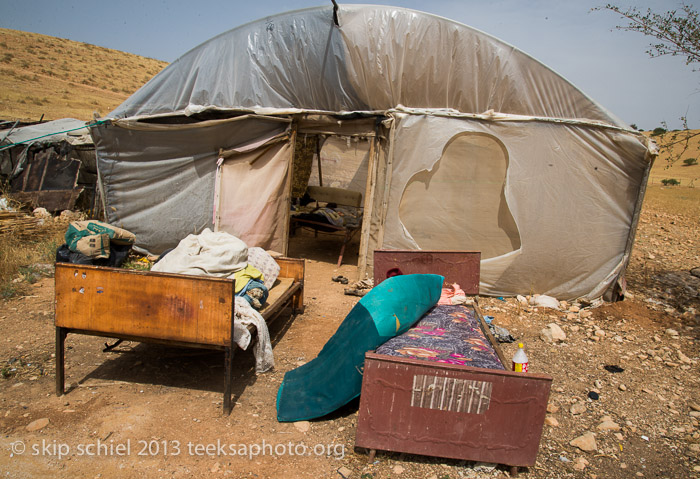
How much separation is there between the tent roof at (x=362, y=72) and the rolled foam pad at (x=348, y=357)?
12.9 ft

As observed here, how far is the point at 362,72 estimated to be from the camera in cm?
678

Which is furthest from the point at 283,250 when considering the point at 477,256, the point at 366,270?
the point at 477,256

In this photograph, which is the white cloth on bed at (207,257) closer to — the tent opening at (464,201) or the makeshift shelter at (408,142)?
the makeshift shelter at (408,142)

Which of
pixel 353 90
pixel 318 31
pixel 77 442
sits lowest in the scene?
pixel 77 442

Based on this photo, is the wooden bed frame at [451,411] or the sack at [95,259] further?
the sack at [95,259]

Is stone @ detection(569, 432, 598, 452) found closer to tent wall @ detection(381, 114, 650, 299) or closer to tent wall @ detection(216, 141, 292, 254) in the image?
tent wall @ detection(381, 114, 650, 299)

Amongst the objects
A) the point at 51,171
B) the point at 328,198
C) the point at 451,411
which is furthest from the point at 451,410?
the point at 51,171

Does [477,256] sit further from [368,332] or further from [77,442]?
[77,442]

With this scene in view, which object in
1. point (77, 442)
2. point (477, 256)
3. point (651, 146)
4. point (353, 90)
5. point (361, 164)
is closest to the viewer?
point (77, 442)

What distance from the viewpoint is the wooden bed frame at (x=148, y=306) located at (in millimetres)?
3238

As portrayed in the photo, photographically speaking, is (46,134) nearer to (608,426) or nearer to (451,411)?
(451,411)

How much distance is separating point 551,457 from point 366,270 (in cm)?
411

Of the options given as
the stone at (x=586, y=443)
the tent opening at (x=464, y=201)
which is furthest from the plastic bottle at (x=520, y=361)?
the tent opening at (x=464, y=201)

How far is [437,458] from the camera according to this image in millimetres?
3018
